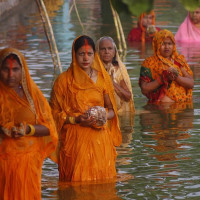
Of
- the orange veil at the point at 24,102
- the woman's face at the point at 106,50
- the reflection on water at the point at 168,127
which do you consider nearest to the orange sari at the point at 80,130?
the orange veil at the point at 24,102

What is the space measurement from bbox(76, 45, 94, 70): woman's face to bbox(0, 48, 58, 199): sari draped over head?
109 centimetres

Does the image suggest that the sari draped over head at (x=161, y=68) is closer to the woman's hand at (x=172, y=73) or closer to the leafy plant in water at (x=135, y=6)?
the woman's hand at (x=172, y=73)

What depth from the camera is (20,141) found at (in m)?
5.87

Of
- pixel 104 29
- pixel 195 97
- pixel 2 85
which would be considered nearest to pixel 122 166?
pixel 2 85

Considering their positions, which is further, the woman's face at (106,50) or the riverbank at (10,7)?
the riverbank at (10,7)

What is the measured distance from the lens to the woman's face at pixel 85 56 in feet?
22.7

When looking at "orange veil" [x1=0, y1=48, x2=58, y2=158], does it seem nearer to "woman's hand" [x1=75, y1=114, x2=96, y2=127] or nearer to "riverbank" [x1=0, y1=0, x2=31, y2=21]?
"woman's hand" [x1=75, y1=114, x2=96, y2=127]

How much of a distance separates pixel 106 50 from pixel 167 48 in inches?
Result: 65.9

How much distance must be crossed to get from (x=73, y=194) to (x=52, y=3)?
2491cm

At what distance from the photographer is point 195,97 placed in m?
11.8

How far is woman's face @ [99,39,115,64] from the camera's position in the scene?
8.74m

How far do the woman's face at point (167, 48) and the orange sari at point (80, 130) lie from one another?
3166 millimetres

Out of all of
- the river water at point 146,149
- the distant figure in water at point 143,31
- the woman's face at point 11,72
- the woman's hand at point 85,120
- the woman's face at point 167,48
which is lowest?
the river water at point 146,149

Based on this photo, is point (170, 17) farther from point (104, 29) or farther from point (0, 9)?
point (0, 9)
